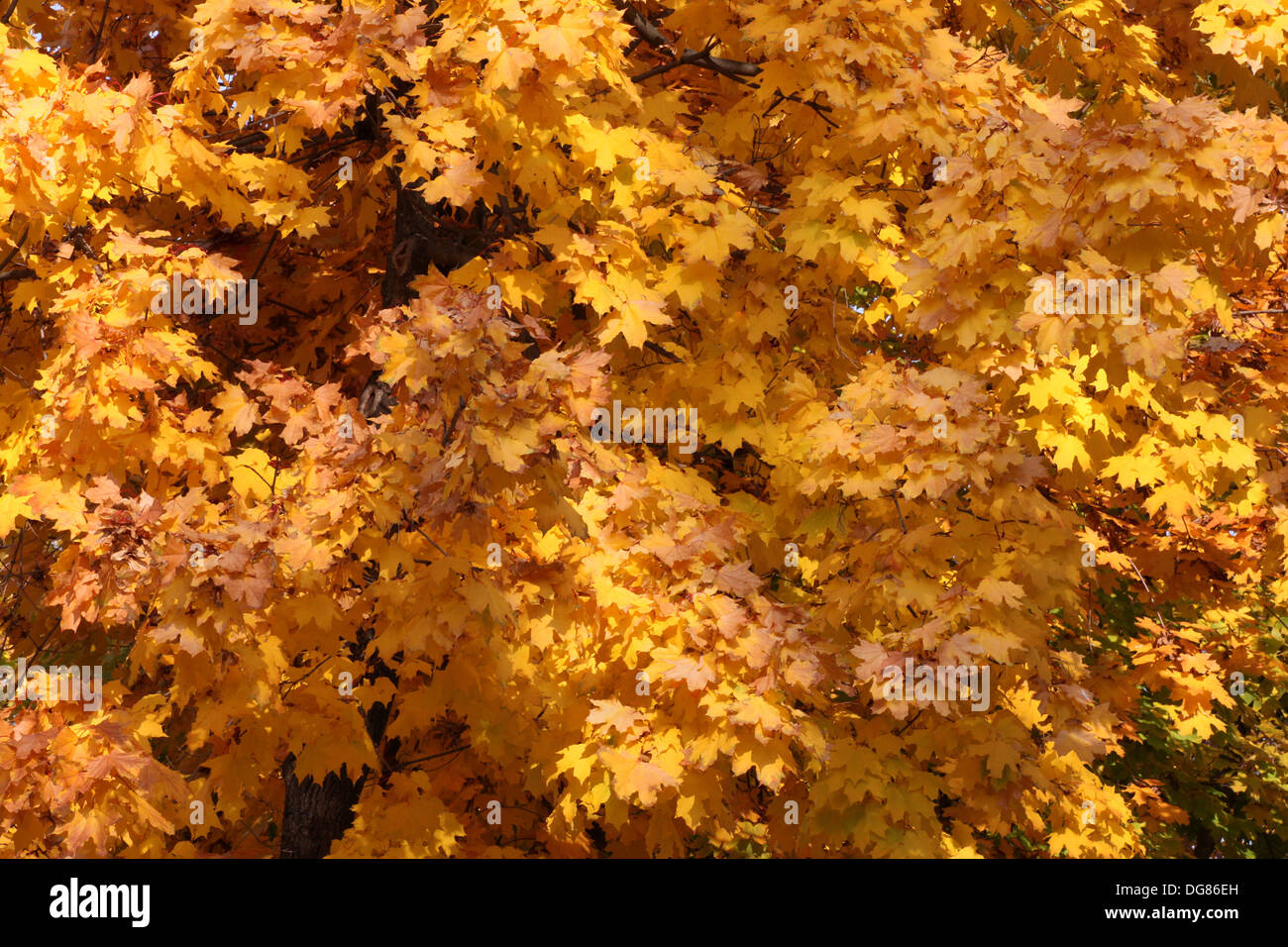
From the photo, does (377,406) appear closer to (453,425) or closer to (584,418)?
(453,425)

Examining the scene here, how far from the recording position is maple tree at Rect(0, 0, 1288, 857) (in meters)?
4.75

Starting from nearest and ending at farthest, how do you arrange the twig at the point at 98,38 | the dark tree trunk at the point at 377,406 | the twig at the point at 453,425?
the twig at the point at 453,425, the dark tree trunk at the point at 377,406, the twig at the point at 98,38

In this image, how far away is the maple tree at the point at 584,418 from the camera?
4750 mm

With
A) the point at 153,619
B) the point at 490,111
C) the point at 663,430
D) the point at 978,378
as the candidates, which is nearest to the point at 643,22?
the point at 490,111

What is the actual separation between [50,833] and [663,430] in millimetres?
3356

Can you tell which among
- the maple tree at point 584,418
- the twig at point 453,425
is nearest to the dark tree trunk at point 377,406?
the maple tree at point 584,418

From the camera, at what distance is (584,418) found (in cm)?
479

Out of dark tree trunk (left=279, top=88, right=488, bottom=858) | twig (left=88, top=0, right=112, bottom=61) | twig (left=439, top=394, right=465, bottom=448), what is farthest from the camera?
twig (left=88, top=0, right=112, bottom=61)

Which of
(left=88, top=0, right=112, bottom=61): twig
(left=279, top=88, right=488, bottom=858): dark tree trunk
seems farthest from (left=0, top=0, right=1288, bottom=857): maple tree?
(left=88, top=0, right=112, bottom=61): twig

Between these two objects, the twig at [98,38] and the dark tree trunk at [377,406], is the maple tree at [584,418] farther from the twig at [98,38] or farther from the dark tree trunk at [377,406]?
the twig at [98,38]

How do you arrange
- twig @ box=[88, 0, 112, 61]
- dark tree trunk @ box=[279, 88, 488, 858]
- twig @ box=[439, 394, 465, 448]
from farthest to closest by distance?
twig @ box=[88, 0, 112, 61] < dark tree trunk @ box=[279, 88, 488, 858] < twig @ box=[439, 394, 465, 448]

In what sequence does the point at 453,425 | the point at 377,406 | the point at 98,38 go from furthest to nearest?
the point at 98,38, the point at 377,406, the point at 453,425

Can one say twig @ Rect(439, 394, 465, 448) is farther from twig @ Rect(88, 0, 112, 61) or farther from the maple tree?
twig @ Rect(88, 0, 112, 61)

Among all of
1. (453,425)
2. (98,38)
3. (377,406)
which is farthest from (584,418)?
(98,38)
